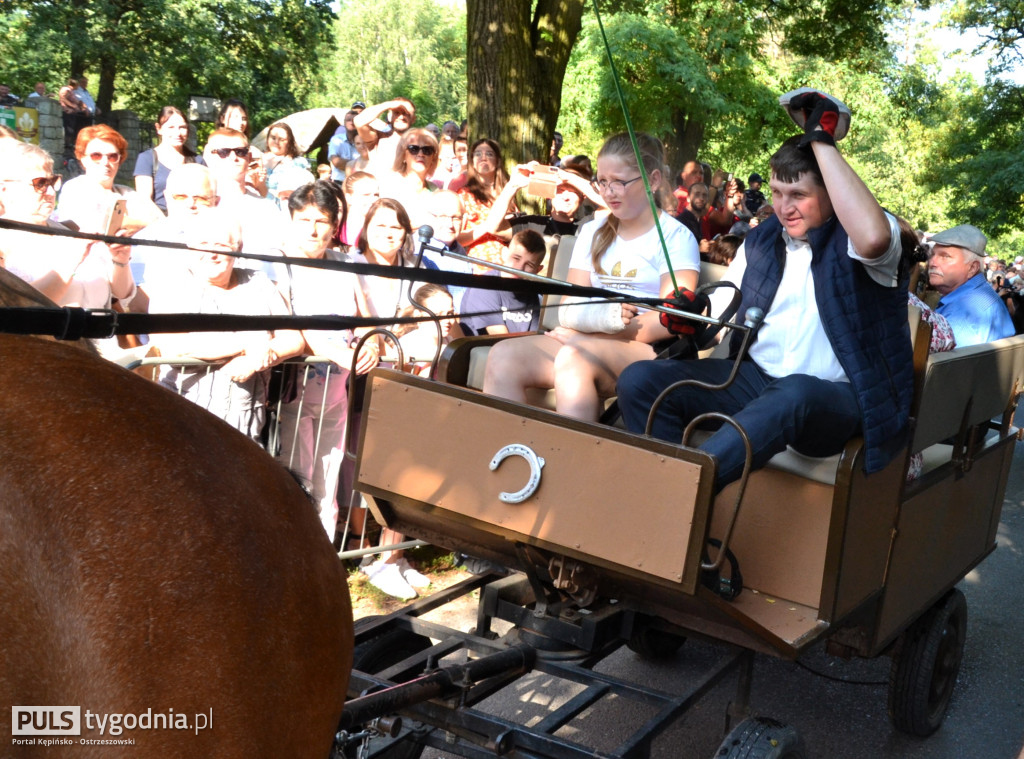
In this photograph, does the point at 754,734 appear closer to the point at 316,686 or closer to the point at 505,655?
the point at 505,655

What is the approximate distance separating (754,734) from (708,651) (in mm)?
1794

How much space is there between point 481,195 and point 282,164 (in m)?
1.89

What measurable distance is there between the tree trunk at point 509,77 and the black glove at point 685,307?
5918 mm

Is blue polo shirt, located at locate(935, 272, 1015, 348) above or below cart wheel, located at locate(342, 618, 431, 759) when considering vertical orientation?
above

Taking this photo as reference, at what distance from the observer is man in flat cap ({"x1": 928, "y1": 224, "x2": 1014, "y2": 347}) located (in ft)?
18.2

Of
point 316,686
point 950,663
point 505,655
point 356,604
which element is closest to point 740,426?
point 505,655

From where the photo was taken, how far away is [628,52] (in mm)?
16734

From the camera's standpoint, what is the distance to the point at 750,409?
2.94 m

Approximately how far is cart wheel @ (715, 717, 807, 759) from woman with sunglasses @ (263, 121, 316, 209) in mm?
A: 6133

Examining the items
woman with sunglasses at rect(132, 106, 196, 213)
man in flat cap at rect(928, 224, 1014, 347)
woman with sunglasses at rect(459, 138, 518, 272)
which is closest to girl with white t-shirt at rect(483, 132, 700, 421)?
woman with sunglasses at rect(459, 138, 518, 272)

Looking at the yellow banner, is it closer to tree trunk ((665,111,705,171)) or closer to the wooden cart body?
tree trunk ((665,111,705,171))

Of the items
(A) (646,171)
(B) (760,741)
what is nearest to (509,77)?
(A) (646,171)

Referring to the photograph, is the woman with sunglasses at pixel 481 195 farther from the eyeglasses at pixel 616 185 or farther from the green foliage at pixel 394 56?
the green foliage at pixel 394 56

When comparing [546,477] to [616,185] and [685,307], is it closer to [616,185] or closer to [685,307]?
[685,307]
